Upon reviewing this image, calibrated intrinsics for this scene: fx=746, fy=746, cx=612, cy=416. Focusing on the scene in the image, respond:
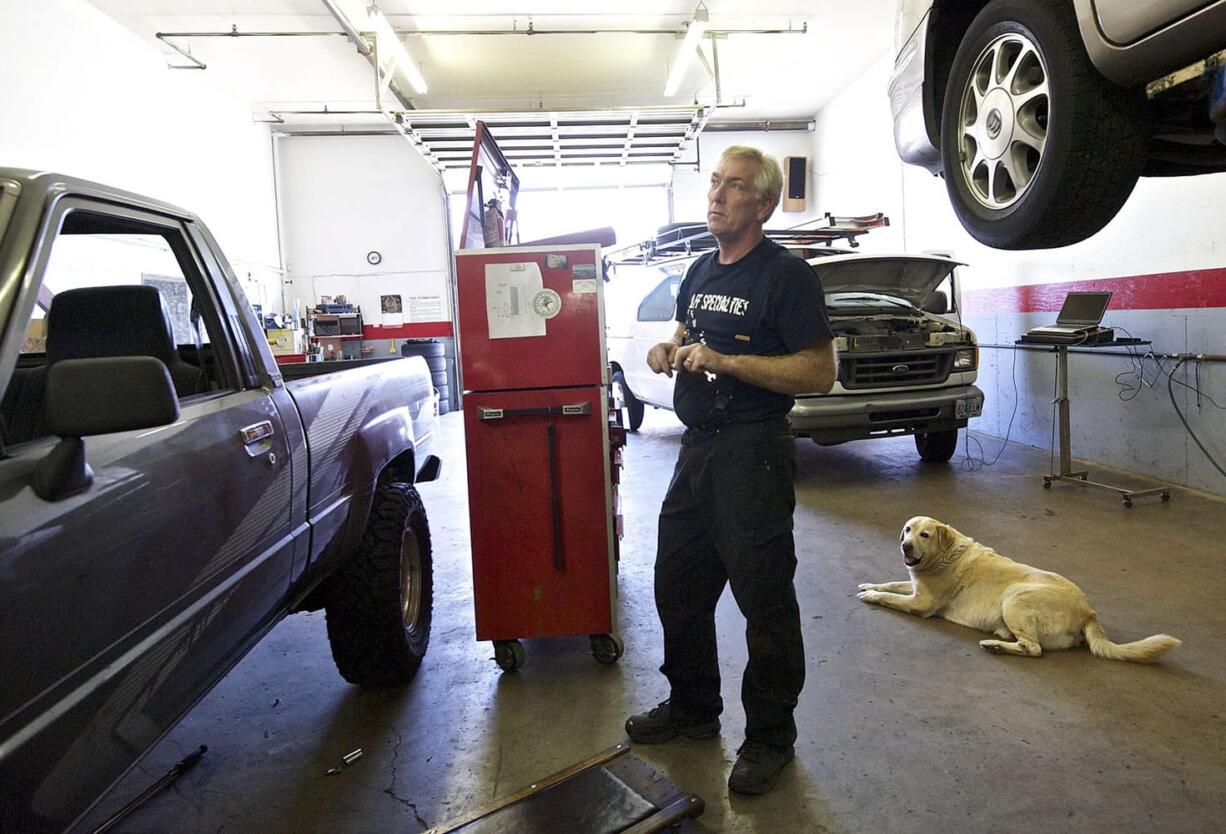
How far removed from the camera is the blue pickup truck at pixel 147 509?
1.15 metres

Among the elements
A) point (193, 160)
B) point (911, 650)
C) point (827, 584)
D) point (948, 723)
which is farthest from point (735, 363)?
point (193, 160)

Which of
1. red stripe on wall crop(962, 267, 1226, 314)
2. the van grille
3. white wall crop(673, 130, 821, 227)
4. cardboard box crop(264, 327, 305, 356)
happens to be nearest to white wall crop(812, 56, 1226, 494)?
red stripe on wall crop(962, 267, 1226, 314)

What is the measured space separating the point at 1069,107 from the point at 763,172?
2.58 feet

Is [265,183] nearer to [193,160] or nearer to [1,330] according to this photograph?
[193,160]

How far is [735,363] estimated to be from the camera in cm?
209

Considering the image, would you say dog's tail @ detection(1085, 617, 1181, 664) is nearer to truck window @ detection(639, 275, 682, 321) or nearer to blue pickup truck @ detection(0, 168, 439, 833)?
blue pickup truck @ detection(0, 168, 439, 833)

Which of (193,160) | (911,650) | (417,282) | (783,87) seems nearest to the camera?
(911,650)

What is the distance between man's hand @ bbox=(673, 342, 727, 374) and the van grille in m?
3.66

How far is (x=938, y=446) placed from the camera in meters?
6.43

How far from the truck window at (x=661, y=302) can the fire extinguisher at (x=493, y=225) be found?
3.59 meters

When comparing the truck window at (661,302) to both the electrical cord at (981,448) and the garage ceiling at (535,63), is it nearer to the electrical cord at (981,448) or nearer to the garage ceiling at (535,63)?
the garage ceiling at (535,63)

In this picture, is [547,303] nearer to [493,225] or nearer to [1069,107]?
[493,225]

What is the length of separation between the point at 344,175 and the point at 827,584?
11.4 m

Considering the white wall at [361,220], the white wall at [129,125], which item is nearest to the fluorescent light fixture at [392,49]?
the white wall at [129,125]
